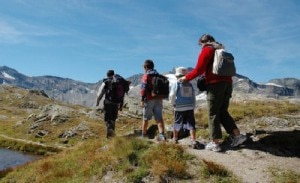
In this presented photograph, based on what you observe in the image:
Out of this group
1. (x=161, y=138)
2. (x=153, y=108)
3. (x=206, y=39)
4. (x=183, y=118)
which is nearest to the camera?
(x=206, y=39)

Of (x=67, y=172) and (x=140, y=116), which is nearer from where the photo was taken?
(x=67, y=172)

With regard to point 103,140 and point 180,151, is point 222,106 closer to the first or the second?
point 180,151

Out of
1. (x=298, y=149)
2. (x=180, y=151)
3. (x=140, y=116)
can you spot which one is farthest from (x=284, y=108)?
(x=140, y=116)

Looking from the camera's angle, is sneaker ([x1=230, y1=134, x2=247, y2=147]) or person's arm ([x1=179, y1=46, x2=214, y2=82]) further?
sneaker ([x1=230, y1=134, x2=247, y2=147])

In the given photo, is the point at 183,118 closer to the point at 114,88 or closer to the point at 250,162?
the point at 250,162

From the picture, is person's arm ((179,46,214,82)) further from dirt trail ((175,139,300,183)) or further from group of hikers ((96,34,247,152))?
dirt trail ((175,139,300,183))

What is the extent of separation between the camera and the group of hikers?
599 inches

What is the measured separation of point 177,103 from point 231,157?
3.63m

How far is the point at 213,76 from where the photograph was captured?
15188mm

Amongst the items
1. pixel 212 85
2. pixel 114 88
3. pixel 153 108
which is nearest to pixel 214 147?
pixel 212 85

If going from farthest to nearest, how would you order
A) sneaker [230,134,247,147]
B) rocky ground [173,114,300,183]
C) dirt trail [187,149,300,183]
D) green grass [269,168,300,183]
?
sneaker [230,134,247,147], rocky ground [173,114,300,183], dirt trail [187,149,300,183], green grass [269,168,300,183]

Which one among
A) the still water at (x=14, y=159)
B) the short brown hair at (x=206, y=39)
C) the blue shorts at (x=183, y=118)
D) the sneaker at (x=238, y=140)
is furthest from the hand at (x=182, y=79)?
the still water at (x=14, y=159)

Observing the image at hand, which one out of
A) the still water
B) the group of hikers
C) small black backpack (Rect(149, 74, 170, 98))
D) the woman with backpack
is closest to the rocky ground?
the group of hikers

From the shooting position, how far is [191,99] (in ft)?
57.2
